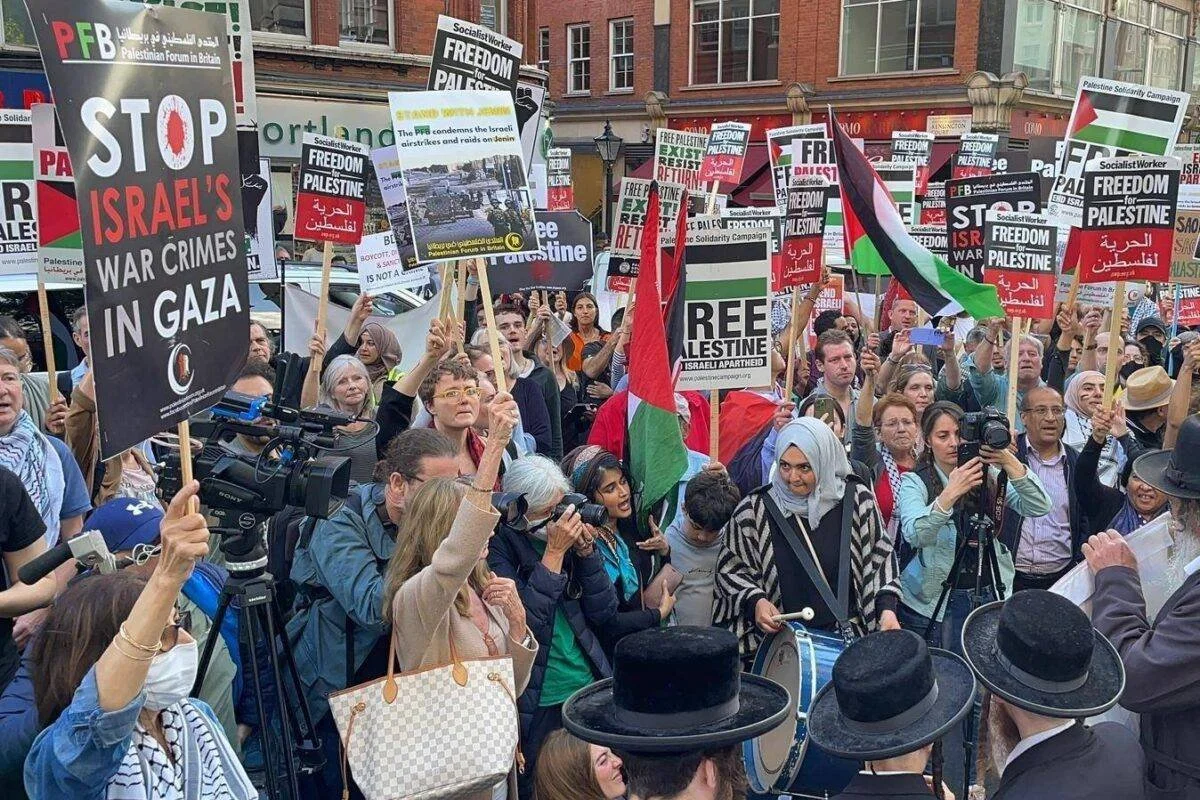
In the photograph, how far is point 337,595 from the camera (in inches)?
154

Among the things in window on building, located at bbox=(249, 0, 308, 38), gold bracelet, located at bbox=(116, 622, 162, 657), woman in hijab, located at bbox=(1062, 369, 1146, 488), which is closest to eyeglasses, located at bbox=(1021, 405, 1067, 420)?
woman in hijab, located at bbox=(1062, 369, 1146, 488)

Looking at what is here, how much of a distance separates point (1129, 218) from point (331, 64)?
1604cm

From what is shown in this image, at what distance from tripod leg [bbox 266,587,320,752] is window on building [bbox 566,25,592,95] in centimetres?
3418

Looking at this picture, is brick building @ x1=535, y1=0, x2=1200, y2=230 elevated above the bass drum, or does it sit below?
above

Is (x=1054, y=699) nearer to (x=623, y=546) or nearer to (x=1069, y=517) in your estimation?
(x=623, y=546)

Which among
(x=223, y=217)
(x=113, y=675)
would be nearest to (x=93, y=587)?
(x=113, y=675)

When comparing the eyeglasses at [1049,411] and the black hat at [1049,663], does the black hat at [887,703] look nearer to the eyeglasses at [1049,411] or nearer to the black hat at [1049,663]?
the black hat at [1049,663]

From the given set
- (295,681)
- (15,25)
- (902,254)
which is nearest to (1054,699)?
(295,681)

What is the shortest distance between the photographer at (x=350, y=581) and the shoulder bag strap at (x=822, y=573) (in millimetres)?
1395

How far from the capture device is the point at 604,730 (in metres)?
2.79

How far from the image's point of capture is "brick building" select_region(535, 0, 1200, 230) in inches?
1160

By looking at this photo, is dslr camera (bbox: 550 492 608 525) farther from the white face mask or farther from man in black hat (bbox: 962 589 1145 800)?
the white face mask

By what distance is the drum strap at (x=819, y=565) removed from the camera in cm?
466

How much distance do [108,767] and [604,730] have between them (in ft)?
3.62
